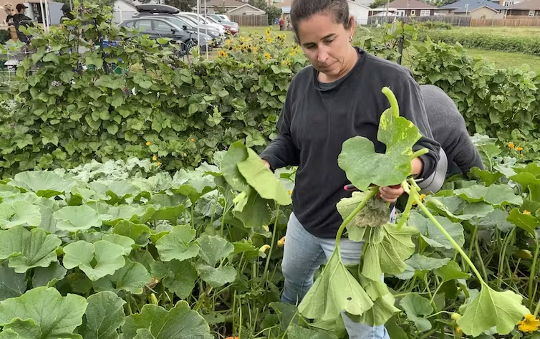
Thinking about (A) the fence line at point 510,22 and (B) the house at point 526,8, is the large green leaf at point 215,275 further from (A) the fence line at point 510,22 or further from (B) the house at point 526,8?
(B) the house at point 526,8

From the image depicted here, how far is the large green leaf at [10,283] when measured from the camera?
4.66 feet

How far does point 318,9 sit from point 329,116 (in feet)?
1.10

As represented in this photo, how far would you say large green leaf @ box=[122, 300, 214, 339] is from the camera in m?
1.30

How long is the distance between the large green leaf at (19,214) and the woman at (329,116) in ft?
2.63

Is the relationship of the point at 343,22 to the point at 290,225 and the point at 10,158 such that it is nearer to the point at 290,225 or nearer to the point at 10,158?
the point at 290,225

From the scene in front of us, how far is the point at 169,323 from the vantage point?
1.34 meters

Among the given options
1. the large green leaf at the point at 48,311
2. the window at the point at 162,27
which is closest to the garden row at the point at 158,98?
the large green leaf at the point at 48,311

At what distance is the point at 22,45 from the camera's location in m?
4.16

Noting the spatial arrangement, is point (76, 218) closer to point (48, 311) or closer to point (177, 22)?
point (48, 311)

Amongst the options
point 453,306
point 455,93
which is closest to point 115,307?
point 453,306

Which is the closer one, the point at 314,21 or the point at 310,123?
the point at 314,21

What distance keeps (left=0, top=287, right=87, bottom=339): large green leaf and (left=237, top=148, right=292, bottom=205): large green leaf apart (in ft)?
1.86

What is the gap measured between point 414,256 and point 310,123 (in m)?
0.65

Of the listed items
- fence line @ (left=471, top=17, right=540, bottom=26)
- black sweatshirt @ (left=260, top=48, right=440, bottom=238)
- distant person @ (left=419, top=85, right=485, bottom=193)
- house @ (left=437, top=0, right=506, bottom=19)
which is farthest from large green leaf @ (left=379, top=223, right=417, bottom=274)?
house @ (left=437, top=0, right=506, bottom=19)
